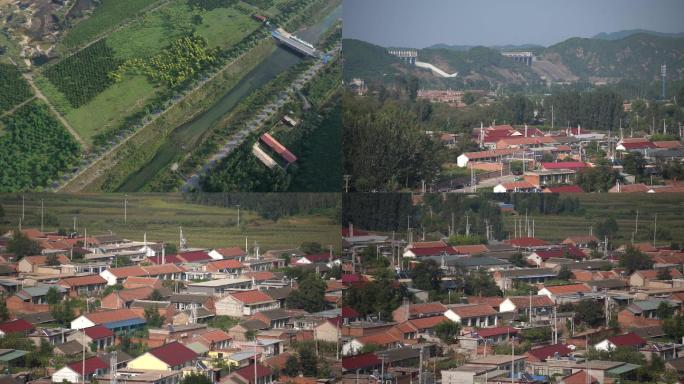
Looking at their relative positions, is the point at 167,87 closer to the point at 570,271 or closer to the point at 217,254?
the point at 217,254

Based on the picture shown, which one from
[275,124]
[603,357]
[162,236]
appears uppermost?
[275,124]

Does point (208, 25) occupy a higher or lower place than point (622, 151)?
higher


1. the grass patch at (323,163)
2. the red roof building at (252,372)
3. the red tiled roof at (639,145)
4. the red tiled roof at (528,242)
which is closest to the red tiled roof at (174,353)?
the red roof building at (252,372)

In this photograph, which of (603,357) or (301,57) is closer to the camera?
(603,357)

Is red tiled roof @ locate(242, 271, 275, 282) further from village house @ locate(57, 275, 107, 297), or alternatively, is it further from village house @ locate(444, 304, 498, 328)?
village house @ locate(444, 304, 498, 328)

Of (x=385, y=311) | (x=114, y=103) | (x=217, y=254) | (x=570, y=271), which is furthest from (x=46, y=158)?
(x=570, y=271)

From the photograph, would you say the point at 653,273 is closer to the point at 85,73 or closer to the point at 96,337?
the point at 96,337
